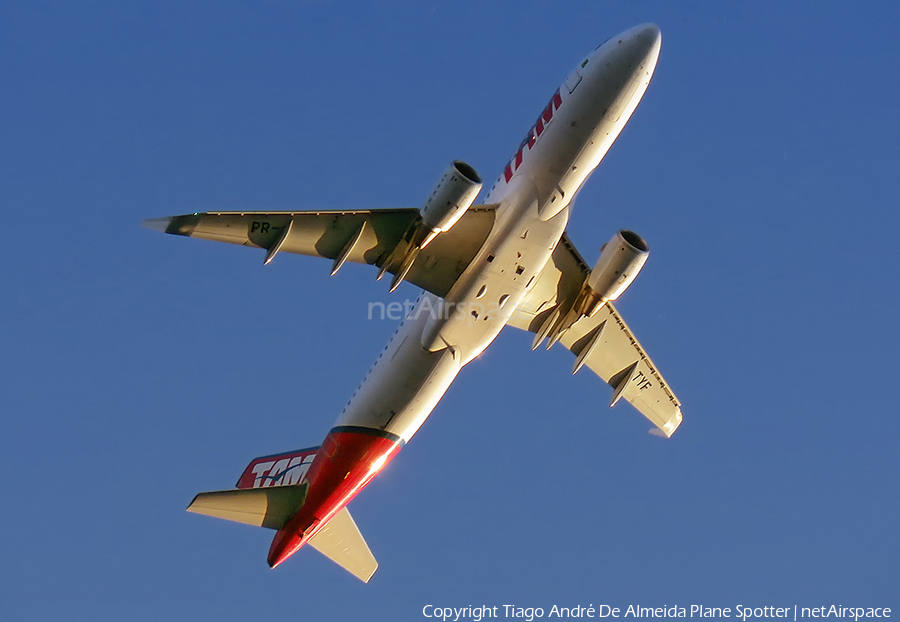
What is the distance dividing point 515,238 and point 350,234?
5114 millimetres

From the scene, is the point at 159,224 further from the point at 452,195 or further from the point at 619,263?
the point at 619,263

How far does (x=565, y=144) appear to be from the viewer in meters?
30.8

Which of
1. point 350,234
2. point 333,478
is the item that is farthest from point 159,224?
point 333,478

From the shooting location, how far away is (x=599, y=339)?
37.7 meters

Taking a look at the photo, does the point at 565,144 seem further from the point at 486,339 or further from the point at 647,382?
the point at 647,382

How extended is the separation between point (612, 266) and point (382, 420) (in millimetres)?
9154

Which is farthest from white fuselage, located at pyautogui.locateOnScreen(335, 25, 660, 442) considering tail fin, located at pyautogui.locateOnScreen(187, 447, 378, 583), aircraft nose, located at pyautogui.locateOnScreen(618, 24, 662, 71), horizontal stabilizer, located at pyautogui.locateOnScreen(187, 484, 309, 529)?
tail fin, located at pyautogui.locateOnScreen(187, 447, 378, 583)

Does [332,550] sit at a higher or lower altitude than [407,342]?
lower

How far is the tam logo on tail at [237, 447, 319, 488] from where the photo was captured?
121 ft

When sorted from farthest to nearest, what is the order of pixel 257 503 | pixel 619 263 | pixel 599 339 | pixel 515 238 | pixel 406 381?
pixel 599 339 → pixel 257 503 → pixel 619 263 → pixel 406 381 → pixel 515 238

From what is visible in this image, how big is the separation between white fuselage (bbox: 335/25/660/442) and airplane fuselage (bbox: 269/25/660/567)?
1.3 inches

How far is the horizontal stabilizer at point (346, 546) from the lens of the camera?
37.9 m

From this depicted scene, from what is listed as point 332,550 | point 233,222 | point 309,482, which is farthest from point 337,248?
point 332,550

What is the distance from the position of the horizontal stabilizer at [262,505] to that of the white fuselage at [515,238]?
374cm
